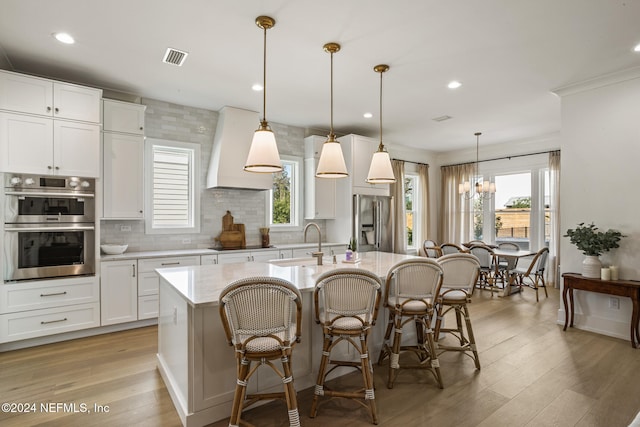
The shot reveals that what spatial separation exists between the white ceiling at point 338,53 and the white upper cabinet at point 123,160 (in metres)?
0.37

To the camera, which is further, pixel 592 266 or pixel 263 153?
pixel 592 266

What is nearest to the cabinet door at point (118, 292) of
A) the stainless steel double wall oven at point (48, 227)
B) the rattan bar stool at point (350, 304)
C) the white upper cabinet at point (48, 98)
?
the stainless steel double wall oven at point (48, 227)

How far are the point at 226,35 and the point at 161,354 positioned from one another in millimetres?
2880

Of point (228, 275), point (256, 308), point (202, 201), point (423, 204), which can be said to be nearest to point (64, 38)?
point (202, 201)

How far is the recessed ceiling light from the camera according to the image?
117 inches

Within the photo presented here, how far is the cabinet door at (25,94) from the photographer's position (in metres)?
3.31

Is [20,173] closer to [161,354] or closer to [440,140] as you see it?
[161,354]

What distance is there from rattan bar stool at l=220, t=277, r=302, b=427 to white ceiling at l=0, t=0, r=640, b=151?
2.12 m

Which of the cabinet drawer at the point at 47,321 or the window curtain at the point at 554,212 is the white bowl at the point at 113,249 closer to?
the cabinet drawer at the point at 47,321

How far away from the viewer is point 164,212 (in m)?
4.78

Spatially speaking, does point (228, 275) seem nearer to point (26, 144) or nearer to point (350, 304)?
point (350, 304)

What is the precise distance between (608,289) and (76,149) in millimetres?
6056

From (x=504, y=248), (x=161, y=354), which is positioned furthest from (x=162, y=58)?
(x=504, y=248)

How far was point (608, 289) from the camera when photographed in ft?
12.0
